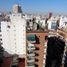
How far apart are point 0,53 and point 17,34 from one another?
1135 millimetres

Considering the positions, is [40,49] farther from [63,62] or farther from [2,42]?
[2,42]

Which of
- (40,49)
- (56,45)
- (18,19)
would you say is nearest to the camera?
(40,49)


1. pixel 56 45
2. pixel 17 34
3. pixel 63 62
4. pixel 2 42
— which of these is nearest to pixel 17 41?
pixel 17 34

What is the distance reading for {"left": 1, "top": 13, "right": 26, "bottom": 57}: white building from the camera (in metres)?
7.51

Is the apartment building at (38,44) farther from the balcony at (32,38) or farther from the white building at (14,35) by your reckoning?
the white building at (14,35)

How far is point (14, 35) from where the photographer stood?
25.7ft

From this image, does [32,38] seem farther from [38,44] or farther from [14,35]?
[14,35]

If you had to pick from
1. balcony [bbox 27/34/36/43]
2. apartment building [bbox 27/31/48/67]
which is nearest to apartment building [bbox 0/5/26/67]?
apartment building [bbox 27/31/48/67]

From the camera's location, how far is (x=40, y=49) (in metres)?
5.70

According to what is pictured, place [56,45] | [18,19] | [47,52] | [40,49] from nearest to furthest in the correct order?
[40,49], [47,52], [56,45], [18,19]

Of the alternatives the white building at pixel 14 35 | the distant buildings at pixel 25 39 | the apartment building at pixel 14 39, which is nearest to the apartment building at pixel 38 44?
the distant buildings at pixel 25 39

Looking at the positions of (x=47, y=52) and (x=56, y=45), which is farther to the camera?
(x=56, y=45)

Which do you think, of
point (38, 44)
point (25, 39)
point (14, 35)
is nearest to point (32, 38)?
point (38, 44)

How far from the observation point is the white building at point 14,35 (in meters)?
7.51
